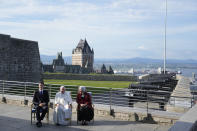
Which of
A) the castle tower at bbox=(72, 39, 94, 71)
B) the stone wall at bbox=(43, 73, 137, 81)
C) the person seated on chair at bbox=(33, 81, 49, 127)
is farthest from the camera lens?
the castle tower at bbox=(72, 39, 94, 71)

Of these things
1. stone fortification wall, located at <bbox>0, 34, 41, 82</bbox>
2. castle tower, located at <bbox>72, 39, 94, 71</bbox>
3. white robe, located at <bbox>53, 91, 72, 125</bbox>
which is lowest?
white robe, located at <bbox>53, 91, 72, 125</bbox>

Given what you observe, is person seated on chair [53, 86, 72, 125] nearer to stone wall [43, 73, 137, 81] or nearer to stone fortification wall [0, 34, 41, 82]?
stone fortification wall [0, 34, 41, 82]

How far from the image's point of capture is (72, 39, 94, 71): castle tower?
11275 centimetres

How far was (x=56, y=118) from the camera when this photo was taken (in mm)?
8172

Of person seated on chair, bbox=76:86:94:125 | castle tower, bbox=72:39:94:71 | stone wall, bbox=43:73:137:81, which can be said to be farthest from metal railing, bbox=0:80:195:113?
castle tower, bbox=72:39:94:71

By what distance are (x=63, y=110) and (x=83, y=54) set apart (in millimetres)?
104553

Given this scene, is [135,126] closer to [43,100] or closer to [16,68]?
[43,100]

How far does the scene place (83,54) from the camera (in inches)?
4422

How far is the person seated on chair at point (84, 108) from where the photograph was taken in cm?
806

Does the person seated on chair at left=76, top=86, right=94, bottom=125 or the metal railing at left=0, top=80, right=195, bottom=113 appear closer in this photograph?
the person seated on chair at left=76, top=86, right=94, bottom=125

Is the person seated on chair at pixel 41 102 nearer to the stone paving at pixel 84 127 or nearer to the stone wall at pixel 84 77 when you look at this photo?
the stone paving at pixel 84 127

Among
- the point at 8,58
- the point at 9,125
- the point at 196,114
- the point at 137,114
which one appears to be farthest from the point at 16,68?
the point at 196,114

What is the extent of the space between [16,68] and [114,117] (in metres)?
14.4

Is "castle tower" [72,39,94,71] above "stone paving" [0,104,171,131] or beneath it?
above
